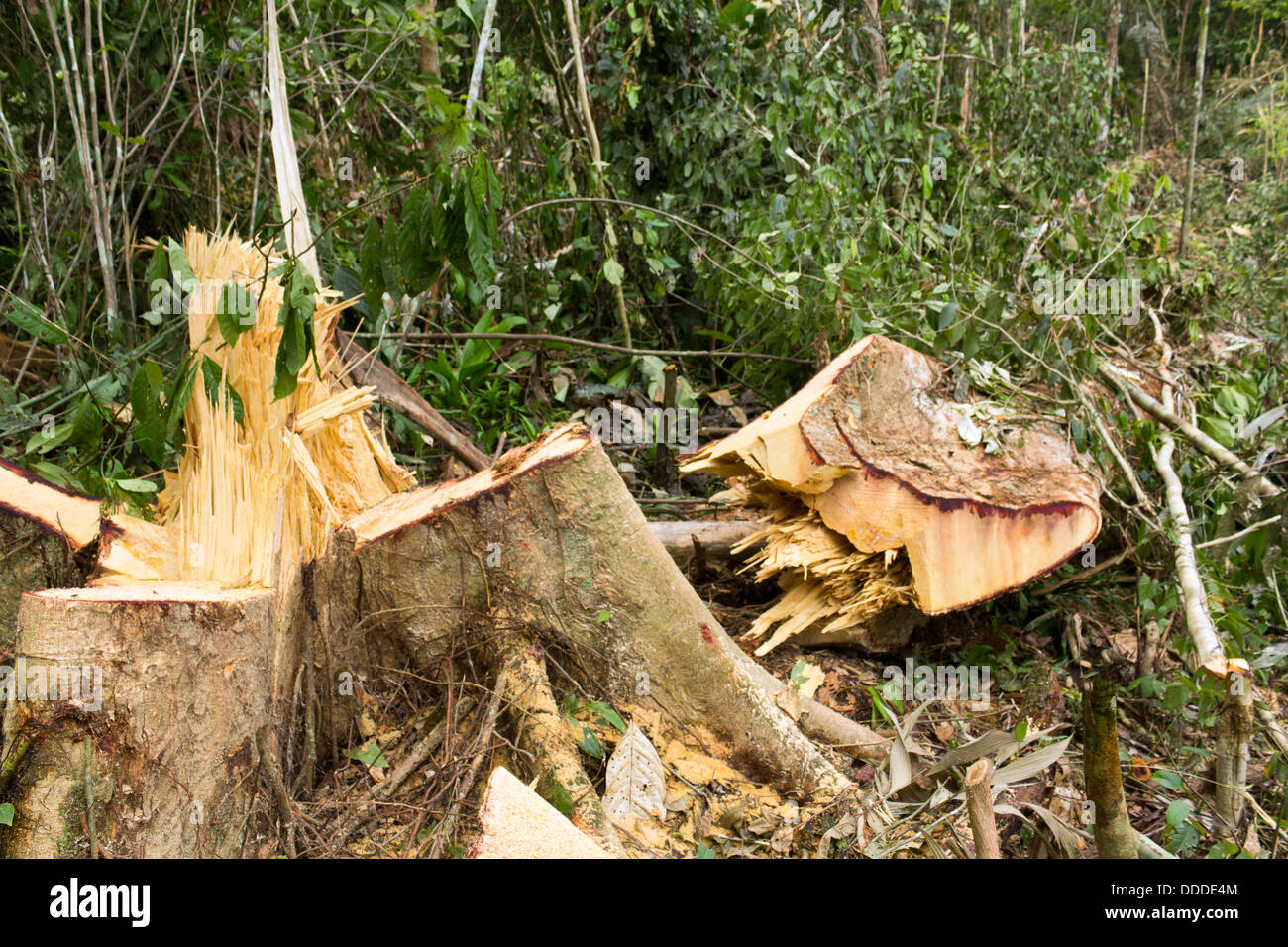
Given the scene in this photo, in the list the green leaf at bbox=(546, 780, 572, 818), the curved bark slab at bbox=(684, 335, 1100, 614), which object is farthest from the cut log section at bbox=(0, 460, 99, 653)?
the curved bark slab at bbox=(684, 335, 1100, 614)

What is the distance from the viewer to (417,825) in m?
2.18

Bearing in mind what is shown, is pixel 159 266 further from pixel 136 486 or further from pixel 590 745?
pixel 590 745

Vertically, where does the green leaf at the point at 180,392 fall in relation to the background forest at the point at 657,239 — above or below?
below

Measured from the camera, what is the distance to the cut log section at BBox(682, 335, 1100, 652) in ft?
9.34

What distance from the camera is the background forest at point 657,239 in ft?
10.2

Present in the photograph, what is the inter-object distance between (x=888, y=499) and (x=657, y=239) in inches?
84.4

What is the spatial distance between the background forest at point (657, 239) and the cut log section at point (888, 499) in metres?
0.23

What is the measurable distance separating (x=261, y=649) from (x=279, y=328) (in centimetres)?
79

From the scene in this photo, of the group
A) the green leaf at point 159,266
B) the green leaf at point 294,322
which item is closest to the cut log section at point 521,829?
the green leaf at point 294,322

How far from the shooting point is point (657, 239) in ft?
14.7

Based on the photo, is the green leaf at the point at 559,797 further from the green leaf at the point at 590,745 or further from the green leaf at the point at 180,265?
the green leaf at the point at 180,265

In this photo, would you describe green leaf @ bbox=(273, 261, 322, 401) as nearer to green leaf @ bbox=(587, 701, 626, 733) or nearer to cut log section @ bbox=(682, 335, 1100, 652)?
green leaf @ bbox=(587, 701, 626, 733)
